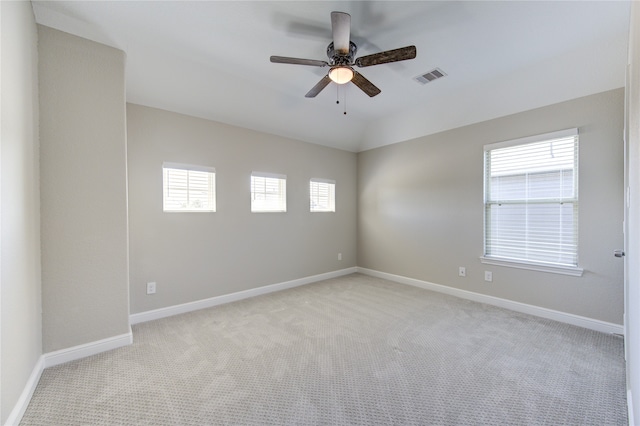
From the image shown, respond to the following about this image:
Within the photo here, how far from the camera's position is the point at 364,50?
2572mm

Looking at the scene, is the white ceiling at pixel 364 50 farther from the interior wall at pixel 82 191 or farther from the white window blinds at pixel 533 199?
the white window blinds at pixel 533 199

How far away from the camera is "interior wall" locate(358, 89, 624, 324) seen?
2.62 metres

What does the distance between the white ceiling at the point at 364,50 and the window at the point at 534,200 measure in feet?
1.68

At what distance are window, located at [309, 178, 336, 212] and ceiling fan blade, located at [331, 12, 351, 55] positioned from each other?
8.57 feet

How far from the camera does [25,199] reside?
176 centimetres

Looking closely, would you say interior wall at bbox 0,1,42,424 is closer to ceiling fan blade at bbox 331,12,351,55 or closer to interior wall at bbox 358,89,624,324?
ceiling fan blade at bbox 331,12,351,55

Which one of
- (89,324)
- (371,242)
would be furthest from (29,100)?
(371,242)

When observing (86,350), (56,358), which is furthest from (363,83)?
(56,358)

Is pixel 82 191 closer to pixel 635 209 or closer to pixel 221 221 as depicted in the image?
pixel 221 221

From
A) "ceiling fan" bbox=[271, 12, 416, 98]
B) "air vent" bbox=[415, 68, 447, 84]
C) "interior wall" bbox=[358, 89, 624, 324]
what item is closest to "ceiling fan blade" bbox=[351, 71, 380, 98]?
"ceiling fan" bbox=[271, 12, 416, 98]

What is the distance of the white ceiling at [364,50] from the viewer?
206cm

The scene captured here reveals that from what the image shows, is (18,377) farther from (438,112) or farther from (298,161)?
(438,112)

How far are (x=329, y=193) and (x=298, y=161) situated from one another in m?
0.91

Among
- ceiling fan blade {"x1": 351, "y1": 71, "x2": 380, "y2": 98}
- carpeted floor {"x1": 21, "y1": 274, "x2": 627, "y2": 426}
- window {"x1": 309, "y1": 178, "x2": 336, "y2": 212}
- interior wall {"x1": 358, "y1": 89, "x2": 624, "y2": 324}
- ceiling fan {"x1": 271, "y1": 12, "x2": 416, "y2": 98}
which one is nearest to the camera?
carpeted floor {"x1": 21, "y1": 274, "x2": 627, "y2": 426}
